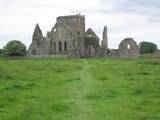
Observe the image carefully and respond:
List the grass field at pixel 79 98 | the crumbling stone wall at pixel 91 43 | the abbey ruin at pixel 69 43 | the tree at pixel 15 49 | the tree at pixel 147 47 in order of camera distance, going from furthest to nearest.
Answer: the tree at pixel 147 47
the crumbling stone wall at pixel 91 43
the abbey ruin at pixel 69 43
the tree at pixel 15 49
the grass field at pixel 79 98

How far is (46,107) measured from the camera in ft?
68.3

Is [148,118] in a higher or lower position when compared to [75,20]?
lower

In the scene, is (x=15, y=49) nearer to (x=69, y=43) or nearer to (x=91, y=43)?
(x=69, y=43)

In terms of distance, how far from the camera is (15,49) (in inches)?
3413

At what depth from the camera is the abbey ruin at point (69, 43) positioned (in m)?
90.0

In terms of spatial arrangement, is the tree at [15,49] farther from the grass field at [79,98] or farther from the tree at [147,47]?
the grass field at [79,98]

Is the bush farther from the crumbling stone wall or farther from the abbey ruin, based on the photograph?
the abbey ruin

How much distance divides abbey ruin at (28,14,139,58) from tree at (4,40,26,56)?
328cm

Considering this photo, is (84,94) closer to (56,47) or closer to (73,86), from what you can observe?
(73,86)

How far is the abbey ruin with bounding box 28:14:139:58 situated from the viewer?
90.0 meters

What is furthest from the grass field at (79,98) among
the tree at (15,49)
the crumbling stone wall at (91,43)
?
the crumbling stone wall at (91,43)

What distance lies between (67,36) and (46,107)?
70.4 m

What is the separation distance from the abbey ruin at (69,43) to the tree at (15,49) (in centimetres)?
328

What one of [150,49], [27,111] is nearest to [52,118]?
[27,111]
